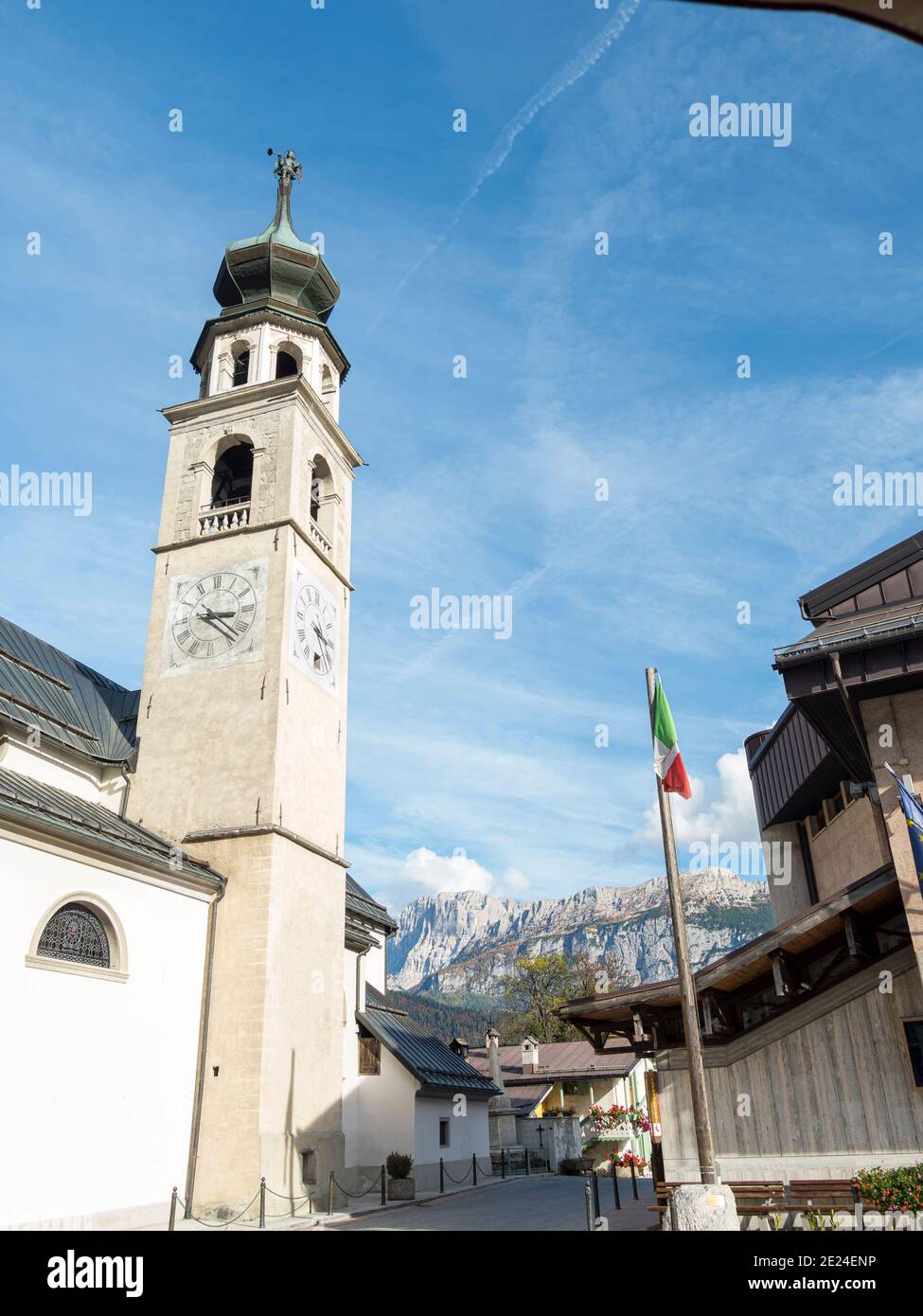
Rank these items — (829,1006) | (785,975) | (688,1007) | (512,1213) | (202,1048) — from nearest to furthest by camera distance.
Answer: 1. (688,1007)
2. (829,1006)
3. (785,975)
4. (202,1048)
5. (512,1213)

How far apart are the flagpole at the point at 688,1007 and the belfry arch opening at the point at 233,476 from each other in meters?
21.5

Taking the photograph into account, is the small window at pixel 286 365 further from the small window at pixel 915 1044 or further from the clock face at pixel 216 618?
the small window at pixel 915 1044

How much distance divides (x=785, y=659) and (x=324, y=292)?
24.1 meters

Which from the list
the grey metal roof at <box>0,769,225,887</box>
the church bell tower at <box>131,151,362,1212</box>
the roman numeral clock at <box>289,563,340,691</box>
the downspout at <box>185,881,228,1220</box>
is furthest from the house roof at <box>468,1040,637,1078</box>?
the grey metal roof at <box>0,769,225,887</box>

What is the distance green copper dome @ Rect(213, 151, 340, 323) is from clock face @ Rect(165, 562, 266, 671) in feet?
35.2

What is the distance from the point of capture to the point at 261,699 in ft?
81.9

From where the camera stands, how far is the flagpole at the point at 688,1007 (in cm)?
1102

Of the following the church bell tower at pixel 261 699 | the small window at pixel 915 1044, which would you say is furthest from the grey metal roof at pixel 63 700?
the small window at pixel 915 1044

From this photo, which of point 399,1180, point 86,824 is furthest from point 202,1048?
point 399,1180

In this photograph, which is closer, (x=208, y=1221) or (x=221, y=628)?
(x=208, y=1221)

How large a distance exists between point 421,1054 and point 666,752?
815 inches

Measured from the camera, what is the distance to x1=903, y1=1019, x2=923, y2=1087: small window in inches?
533

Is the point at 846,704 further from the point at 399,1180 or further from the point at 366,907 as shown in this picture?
the point at 366,907

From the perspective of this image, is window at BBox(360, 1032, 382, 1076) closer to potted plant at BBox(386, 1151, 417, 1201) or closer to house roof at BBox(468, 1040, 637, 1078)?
potted plant at BBox(386, 1151, 417, 1201)
